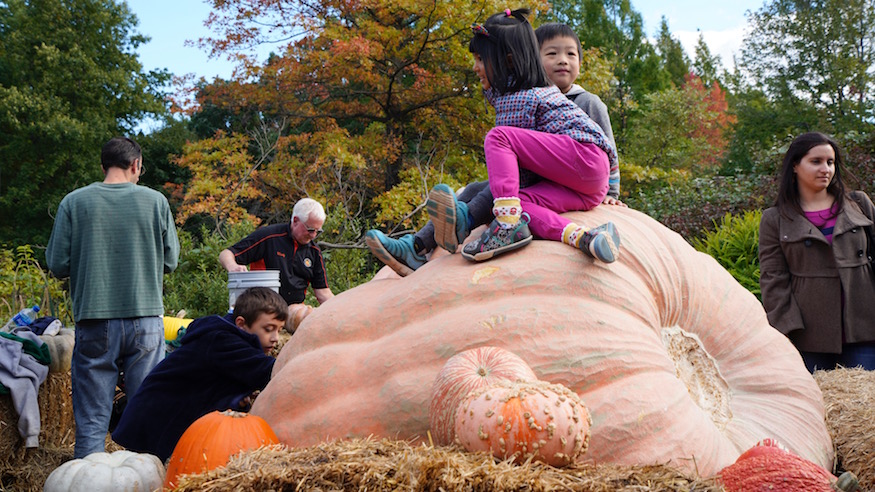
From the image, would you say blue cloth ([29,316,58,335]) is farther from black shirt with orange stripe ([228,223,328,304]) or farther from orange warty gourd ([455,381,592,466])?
orange warty gourd ([455,381,592,466])

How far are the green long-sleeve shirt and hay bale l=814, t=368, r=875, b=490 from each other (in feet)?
13.1

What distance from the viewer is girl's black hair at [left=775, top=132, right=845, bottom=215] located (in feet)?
15.2

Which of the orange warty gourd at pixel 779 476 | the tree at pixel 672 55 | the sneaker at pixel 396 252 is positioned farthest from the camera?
the tree at pixel 672 55

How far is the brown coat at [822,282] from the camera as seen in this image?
14.6 feet

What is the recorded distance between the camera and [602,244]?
2.76 meters

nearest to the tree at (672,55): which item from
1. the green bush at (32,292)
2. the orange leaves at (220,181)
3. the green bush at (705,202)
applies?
the green bush at (705,202)

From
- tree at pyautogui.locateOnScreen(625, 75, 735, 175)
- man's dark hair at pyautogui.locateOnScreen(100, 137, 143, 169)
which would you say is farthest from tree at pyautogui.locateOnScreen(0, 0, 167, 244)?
man's dark hair at pyautogui.locateOnScreen(100, 137, 143, 169)

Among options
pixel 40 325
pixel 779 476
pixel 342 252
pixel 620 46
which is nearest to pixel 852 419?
pixel 779 476

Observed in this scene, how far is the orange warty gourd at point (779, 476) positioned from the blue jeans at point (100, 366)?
12.4 ft

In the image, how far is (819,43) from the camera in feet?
86.6

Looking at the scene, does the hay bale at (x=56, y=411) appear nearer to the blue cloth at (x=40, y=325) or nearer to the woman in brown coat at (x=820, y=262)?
the blue cloth at (x=40, y=325)

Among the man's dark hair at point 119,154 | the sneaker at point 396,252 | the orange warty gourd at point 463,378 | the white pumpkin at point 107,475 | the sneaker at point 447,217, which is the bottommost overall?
the white pumpkin at point 107,475

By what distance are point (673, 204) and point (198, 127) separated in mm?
16815

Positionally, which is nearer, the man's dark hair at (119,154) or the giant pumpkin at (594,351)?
the giant pumpkin at (594,351)
